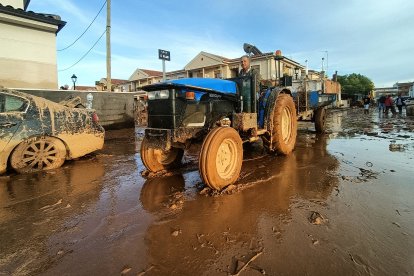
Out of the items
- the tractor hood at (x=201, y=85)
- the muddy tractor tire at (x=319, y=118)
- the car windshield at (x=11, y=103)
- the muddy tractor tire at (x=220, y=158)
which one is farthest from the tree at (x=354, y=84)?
the car windshield at (x=11, y=103)

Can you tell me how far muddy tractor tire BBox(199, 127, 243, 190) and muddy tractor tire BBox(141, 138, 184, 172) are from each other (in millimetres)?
1294

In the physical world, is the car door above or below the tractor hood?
below

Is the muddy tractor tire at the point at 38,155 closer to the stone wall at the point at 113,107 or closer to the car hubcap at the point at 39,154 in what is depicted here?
the car hubcap at the point at 39,154

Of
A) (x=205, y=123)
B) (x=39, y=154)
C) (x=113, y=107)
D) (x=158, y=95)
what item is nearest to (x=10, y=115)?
(x=39, y=154)

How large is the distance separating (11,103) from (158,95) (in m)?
3.21

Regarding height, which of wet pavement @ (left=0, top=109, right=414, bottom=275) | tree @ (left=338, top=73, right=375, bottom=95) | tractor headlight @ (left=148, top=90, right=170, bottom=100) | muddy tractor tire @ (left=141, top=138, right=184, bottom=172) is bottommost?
wet pavement @ (left=0, top=109, right=414, bottom=275)

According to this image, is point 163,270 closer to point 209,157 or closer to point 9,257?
point 9,257

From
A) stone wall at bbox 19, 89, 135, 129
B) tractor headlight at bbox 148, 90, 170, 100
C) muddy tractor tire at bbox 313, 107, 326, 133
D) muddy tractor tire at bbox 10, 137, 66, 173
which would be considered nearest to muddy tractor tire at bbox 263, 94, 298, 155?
tractor headlight at bbox 148, 90, 170, 100

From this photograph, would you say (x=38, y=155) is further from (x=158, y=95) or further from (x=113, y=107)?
(x=113, y=107)

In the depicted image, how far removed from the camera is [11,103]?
539cm

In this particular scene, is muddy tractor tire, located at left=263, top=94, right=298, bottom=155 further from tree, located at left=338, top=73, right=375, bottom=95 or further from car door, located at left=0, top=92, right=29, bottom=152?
tree, located at left=338, top=73, right=375, bottom=95

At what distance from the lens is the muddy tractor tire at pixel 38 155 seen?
212 inches

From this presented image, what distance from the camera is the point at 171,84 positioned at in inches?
160

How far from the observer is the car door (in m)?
5.17
